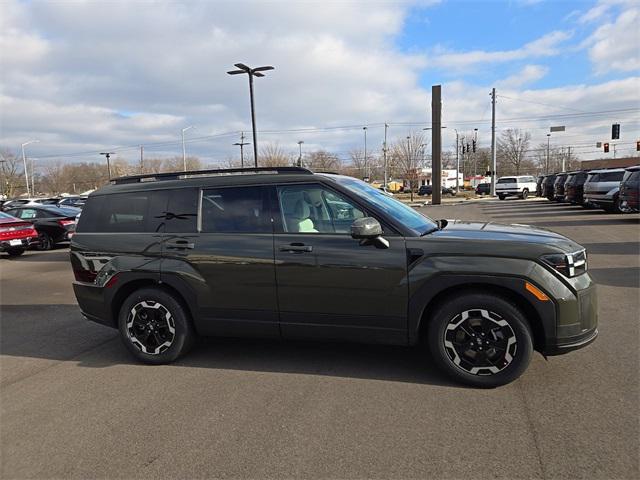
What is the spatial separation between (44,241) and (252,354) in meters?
13.8

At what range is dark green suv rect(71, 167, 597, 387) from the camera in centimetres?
378

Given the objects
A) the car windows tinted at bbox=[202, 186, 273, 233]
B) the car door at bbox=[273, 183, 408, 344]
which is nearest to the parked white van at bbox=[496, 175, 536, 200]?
the car door at bbox=[273, 183, 408, 344]

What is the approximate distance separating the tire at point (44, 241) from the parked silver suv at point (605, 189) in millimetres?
22100

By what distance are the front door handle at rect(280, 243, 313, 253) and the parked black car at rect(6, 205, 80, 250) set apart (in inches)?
538

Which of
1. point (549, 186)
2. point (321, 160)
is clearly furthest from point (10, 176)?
point (549, 186)

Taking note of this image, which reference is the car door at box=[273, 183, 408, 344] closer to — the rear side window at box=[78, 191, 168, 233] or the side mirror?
the side mirror

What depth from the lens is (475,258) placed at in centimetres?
379

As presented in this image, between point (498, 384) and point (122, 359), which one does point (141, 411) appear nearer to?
point (122, 359)

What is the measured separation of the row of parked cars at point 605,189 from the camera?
16.1 metres

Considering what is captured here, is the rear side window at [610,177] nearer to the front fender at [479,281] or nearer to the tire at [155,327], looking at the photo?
the front fender at [479,281]

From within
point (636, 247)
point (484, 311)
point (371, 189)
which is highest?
point (371, 189)

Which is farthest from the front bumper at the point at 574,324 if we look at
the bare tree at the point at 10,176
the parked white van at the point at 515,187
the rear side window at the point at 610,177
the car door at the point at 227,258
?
the bare tree at the point at 10,176

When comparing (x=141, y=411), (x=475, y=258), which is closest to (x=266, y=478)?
(x=141, y=411)

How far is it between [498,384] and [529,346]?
1.32 ft
